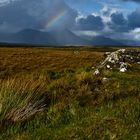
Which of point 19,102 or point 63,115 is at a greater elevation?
point 19,102

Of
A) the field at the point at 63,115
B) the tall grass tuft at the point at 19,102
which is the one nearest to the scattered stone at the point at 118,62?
Answer: the field at the point at 63,115

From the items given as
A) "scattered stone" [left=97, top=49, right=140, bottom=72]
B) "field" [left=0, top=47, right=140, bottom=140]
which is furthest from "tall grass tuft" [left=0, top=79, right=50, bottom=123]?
"scattered stone" [left=97, top=49, right=140, bottom=72]

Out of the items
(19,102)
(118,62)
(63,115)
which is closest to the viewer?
(19,102)

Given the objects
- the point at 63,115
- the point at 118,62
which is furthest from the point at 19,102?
the point at 118,62

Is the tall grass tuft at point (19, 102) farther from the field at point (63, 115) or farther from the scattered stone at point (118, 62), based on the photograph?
the scattered stone at point (118, 62)

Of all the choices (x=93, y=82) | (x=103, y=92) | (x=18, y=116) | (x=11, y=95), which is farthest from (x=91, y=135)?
(x=93, y=82)

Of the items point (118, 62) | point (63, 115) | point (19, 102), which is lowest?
point (118, 62)

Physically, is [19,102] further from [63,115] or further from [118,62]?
[118,62]

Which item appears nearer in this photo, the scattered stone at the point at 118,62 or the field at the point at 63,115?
the field at the point at 63,115

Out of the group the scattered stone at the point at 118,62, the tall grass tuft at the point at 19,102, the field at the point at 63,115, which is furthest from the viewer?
the scattered stone at the point at 118,62

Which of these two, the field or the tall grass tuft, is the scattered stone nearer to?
the field

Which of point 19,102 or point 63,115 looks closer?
point 19,102

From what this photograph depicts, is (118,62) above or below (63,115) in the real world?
below

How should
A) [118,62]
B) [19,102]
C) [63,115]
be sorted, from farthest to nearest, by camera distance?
1. [118,62]
2. [63,115]
3. [19,102]
